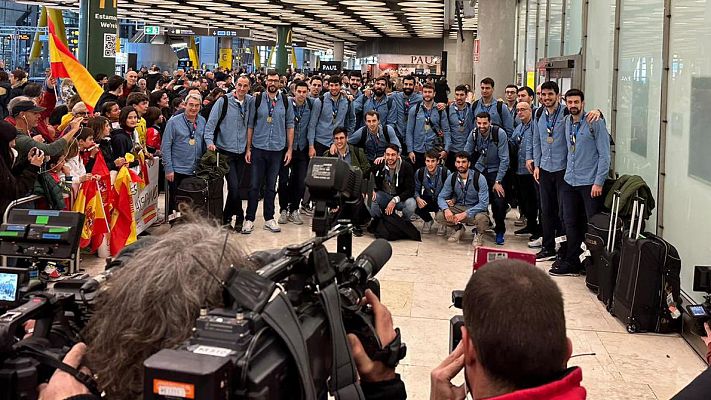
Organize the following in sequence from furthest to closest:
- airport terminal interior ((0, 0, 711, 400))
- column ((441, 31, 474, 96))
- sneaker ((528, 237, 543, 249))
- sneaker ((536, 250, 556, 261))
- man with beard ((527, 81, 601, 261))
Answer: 1. column ((441, 31, 474, 96))
2. sneaker ((528, 237, 543, 249))
3. sneaker ((536, 250, 556, 261))
4. man with beard ((527, 81, 601, 261))
5. airport terminal interior ((0, 0, 711, 400))

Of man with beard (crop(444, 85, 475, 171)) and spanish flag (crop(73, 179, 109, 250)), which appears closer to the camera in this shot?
spanish flag (crop(73, 179, 109, 250))

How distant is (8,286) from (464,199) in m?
7.22

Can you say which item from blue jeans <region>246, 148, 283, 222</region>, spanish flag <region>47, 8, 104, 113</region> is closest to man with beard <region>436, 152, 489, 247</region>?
blue jeans <region>246, 148, 283, 222</region>

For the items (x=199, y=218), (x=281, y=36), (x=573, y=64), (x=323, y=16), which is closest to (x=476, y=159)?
(x=573, y=64)

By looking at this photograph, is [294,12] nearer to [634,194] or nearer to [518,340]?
[634,194]

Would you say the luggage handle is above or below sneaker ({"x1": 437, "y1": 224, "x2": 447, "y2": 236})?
above

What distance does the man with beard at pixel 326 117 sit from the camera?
10.1 metres

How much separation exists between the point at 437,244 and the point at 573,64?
3.16 m

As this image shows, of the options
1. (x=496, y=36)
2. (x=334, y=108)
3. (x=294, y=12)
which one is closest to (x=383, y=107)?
(x=334, y=108)

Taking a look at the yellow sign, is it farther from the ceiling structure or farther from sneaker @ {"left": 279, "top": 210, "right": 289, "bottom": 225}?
sneaker @ {"left": 279, "top": 210, "right": 289, "bottom": 225}

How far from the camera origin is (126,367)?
146cm

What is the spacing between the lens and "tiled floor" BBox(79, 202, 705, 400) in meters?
4.84

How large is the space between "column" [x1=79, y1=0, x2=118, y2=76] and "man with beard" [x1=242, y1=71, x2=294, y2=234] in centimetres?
517

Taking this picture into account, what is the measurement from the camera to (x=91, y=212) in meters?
7.34
